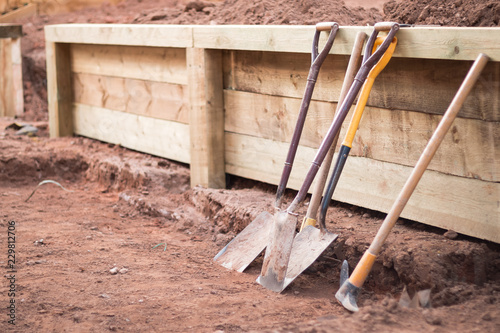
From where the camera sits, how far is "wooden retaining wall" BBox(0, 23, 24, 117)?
6949 mm

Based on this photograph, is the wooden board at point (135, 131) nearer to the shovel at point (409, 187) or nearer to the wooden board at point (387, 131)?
the wooden board at point (387, 131)

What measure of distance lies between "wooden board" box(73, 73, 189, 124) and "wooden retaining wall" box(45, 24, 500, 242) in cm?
1

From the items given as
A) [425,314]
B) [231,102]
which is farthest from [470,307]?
[231,102]

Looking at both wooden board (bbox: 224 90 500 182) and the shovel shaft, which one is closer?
the shovel shaft

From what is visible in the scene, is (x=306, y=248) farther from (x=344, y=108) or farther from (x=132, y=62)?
(x=132, y=62)

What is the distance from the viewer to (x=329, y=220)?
10.3 ft

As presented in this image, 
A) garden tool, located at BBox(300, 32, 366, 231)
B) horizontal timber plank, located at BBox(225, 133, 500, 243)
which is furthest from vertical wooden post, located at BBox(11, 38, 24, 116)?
garden tool, located at BBox(300, 32, 366, 231)

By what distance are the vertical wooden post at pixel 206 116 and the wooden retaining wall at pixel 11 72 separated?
3897 millimetres

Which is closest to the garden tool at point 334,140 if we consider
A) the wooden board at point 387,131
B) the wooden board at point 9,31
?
the wooden board at point 387,131

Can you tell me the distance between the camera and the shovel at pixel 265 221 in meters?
2.94

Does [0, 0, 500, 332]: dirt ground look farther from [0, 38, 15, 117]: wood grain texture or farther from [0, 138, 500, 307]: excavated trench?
[0, 38, 15, 117]: wood grain texture

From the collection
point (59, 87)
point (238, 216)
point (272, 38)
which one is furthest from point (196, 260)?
point (59, 87)

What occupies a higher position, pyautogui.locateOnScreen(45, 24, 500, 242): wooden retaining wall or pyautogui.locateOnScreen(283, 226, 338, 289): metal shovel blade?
pyautogui.locateOnScreen(45, 24, 500, 242): wooden retaining wall

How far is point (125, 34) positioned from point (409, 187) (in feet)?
9.98
